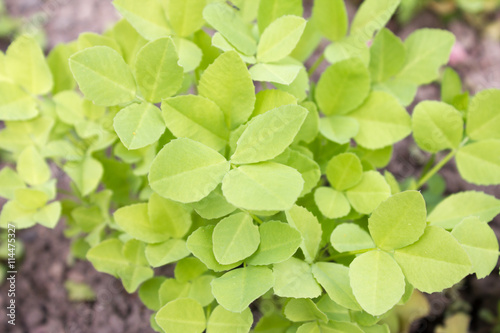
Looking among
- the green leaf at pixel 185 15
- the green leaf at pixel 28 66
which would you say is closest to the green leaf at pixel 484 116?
the green leaf at pixel 185 15

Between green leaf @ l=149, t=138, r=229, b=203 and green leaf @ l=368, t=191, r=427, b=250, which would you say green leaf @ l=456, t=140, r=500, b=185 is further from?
green leaf @ l=149, t=138, r=229, b=203

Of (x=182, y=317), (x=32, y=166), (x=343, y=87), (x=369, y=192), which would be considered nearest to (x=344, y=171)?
(x=369, y=192)

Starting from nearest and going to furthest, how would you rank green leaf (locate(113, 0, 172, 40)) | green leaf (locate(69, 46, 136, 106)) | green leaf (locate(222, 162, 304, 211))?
green leaf (locate(222, 162, 304, 211)) → green leaf (locate(69, 46, 136, 106)) → green leaf (locate(113, 0, 172, 40))

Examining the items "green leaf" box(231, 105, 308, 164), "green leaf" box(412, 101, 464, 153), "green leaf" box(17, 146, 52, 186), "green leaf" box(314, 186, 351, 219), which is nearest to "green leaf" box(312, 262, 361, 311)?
"green leaf" box(314, 186, 351, 219)

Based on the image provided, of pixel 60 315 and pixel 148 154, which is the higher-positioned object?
pixel 148 154

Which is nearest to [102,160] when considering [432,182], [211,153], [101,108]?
[101,108]

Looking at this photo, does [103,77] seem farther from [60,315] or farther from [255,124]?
[60,315]

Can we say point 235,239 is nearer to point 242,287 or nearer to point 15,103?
point 242,287
